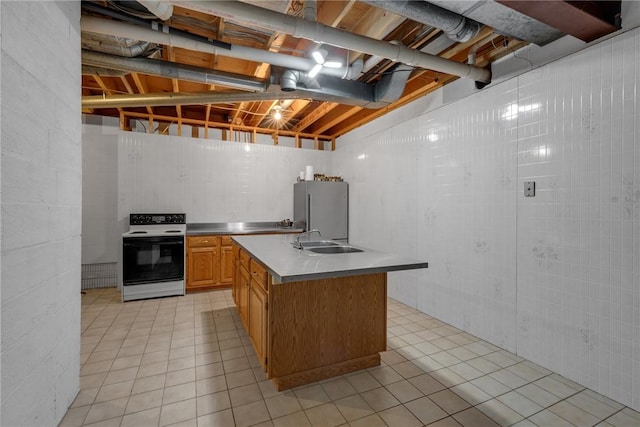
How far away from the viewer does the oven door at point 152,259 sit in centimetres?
384

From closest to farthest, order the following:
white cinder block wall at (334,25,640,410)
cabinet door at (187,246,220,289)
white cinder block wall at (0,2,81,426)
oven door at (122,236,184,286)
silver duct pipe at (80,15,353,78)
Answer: white cinder block wall at (0,2,81,426) < white cinder block wall at (334,25,640,410) < silver duct pipe at (80,15,353,78) < oven door at (122,236,184,286) < cabinet door at (187,246,220,289)

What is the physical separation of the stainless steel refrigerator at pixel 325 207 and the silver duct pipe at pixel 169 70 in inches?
87.5

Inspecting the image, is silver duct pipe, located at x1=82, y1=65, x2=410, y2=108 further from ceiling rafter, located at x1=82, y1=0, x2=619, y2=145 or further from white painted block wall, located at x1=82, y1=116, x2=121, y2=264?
white painted block wall, located at x1=82, y1=116, x2=121, y2=264

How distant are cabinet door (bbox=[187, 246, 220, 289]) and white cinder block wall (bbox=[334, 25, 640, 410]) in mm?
2923

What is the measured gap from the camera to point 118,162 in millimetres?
4410

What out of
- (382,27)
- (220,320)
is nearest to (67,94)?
(382,27)

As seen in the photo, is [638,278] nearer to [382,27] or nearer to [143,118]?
[382,27]

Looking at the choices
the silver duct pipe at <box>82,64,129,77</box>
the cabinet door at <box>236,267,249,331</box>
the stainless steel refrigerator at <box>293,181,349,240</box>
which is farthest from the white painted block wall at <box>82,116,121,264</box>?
the stainless steel refrigerator at <box>293,181,349,240</box>

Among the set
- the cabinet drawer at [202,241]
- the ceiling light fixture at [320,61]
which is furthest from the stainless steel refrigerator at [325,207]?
the ceiling light fixture at [320,61]

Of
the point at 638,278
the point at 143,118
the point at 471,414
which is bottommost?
the point at 471,414

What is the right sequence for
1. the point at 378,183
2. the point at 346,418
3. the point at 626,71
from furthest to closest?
the point at 378,183 < the point at 626,71 < the point at 346,418

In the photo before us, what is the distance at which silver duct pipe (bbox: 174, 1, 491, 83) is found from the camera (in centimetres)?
179

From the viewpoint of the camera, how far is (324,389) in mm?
2031

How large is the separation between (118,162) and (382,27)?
422cm
